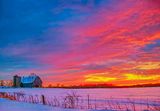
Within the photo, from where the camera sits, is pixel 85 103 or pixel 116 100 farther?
pixel 116 100

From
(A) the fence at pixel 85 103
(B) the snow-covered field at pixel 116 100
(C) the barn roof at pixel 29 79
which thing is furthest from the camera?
(C) the barn roof at pixel 29 79

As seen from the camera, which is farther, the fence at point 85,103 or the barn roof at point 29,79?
the barn roof at point 29,79

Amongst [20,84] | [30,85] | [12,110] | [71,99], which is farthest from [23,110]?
[20,84]

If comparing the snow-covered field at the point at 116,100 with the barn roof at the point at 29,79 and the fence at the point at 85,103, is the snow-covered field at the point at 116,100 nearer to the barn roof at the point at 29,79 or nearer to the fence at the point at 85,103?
the fence at the point at 85,103

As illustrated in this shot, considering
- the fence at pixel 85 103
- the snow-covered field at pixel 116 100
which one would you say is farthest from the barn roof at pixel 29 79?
the fence at pixel 85 103

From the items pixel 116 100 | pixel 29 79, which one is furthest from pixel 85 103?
pixel 29 79

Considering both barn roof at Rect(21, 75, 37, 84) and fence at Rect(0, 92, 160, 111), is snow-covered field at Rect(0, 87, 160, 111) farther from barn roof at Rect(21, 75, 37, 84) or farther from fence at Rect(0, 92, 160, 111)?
barn roof at Rect(21, 75, 37, 84)

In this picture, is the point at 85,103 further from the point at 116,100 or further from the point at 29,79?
the point at 29,79

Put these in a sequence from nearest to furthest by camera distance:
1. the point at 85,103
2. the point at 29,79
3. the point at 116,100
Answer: the point at 85,103 → the point at 116,100 → the point at 29,79

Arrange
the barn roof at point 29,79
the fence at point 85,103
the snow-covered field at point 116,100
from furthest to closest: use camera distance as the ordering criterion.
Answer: the barn roof at point 29,79 < the snow-covered field at point 116,100 < the fence at point 85,103

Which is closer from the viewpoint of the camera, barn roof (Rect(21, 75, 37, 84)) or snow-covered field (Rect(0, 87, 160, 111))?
snow-covered field (Rect(0, 87, 160, 111))

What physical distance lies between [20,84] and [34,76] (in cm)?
1621

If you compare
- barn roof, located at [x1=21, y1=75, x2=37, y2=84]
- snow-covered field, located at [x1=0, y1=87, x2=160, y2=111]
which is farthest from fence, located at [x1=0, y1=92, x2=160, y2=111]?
barn roof, located at [x1=21, y1=75, x2=37, y2=84]

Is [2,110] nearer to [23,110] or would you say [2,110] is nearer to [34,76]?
[23,110]
